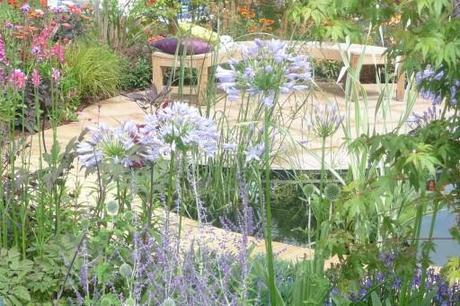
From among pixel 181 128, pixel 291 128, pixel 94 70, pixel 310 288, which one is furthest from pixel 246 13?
pixel 181 128

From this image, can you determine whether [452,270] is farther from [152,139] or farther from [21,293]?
[21,293]

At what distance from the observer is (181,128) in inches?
90.9

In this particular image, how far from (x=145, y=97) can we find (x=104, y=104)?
17.3ft

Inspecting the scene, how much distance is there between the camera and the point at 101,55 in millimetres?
8891

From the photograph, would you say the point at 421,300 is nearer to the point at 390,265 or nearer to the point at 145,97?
the point at 390,265

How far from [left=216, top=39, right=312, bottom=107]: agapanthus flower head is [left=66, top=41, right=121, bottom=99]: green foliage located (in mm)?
6145

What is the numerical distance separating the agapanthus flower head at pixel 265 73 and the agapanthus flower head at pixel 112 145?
41cm

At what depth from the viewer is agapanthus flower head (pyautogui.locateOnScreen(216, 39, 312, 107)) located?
219 cm

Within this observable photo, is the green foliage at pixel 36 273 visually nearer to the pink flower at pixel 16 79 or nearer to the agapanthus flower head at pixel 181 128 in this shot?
the agapanthus flower head at pixel 181 128

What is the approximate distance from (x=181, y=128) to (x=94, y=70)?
651cm

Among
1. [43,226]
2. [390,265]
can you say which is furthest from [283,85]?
[43,226]

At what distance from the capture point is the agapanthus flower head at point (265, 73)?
219 cm

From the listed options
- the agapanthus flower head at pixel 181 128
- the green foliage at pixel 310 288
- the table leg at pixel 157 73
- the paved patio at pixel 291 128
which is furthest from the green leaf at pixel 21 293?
the table leg at pixel 157 73

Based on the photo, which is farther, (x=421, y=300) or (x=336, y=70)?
(x=336, y=70)
